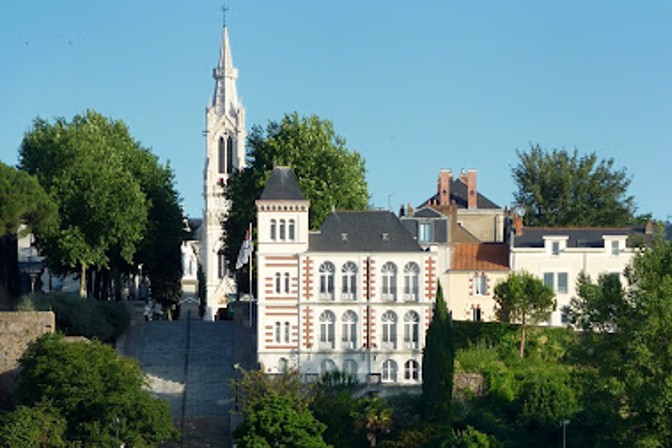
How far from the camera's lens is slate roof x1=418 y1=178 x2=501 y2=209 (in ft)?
363

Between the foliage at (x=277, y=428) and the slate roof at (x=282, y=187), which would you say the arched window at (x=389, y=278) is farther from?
the foliage at (x=277, y=428)

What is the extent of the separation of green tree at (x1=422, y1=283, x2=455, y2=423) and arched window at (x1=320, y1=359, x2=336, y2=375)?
5.49 m

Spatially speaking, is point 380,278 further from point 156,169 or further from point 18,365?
point 156,169

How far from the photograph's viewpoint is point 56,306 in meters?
87.4

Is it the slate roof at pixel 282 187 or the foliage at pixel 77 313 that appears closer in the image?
the foliage at pixel 77 313

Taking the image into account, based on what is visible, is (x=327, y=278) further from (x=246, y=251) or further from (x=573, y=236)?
(x=573, y=236)

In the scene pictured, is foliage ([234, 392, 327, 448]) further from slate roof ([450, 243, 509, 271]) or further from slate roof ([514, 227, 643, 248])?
slate roof ([514, 227, 643, 248])

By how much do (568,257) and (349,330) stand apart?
15.2 metres

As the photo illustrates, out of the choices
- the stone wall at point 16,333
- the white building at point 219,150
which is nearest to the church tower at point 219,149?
the white building at point 219,150

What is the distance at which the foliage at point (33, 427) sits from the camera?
7369cm

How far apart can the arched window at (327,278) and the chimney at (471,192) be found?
24807 mm

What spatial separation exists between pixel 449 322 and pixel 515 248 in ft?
47.4

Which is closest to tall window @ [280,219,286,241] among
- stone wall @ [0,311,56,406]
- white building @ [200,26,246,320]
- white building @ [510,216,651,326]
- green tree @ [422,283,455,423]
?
green tree @ [422,283,455,423]

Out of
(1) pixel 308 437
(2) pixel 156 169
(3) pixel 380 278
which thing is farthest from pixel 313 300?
(2) pixel 156 169
